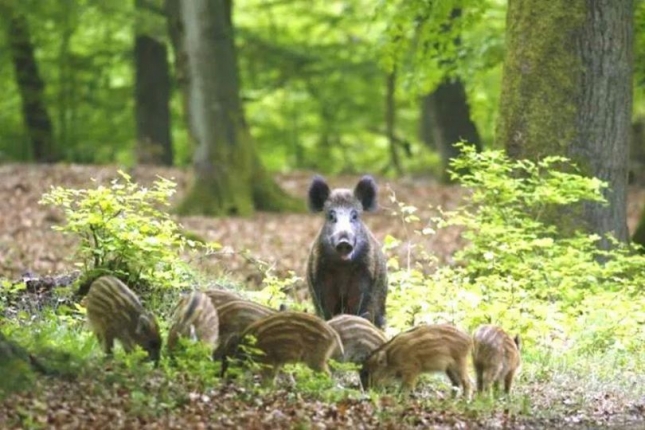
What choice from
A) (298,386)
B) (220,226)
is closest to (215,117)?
(220,226)

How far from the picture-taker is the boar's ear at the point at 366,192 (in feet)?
38.9

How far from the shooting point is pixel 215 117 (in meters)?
23.8

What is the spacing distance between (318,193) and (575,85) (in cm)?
441

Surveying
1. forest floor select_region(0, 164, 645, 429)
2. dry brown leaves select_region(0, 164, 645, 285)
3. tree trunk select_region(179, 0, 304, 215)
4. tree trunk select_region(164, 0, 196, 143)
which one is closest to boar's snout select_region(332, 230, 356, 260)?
forest floor select_region(0, 164, 645, 429)

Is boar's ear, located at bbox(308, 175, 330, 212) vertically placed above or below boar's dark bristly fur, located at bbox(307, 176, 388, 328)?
above

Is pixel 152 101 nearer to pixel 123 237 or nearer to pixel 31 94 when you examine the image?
pixel 31 94

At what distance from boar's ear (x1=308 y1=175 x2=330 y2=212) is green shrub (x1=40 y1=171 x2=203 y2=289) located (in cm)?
105

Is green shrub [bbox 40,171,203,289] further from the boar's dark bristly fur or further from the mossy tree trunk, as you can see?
the mossy tree trunk

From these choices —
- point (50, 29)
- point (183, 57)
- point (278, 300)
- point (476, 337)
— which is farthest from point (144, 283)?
point (50, 29)

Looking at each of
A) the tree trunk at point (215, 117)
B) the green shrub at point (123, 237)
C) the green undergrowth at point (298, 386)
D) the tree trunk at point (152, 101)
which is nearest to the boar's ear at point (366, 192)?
the green shrub at point (123, 237)

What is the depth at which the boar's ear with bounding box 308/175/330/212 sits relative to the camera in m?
11.8

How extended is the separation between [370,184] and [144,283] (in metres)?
2.05

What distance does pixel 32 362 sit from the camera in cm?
855

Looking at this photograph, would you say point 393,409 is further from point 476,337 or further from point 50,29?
point 50,29
